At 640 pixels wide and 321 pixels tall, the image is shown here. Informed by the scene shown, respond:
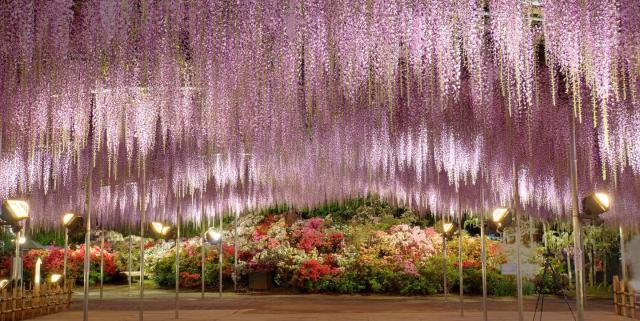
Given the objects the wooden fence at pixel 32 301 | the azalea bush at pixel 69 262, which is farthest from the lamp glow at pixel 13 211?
the azalea bush at pixel 69 262

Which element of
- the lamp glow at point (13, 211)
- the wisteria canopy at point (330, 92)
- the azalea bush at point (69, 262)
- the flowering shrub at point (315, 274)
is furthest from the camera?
the azalea bush at point (69, 262)

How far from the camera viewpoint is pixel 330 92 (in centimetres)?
1000

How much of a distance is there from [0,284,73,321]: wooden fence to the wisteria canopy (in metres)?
2.40

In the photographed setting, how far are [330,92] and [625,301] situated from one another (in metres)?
5.90

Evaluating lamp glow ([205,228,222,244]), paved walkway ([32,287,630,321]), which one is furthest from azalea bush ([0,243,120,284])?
paved walkway ([32,287,630,321])

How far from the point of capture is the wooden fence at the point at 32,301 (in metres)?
9.91

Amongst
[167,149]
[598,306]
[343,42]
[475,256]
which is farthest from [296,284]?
[343,42]

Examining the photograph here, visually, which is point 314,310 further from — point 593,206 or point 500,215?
point 593,206

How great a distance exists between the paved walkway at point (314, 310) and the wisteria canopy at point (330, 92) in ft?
7.56

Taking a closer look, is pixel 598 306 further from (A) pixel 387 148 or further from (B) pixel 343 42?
(B) pixel 343 42

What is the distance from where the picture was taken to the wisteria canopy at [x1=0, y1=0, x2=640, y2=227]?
20.5 ft

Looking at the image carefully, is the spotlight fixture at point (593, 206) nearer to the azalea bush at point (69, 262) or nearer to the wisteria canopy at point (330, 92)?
the wisteria canopy at point (330, 92)

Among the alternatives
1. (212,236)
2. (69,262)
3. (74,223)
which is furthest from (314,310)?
(69,262)

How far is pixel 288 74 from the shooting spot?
307 inches
